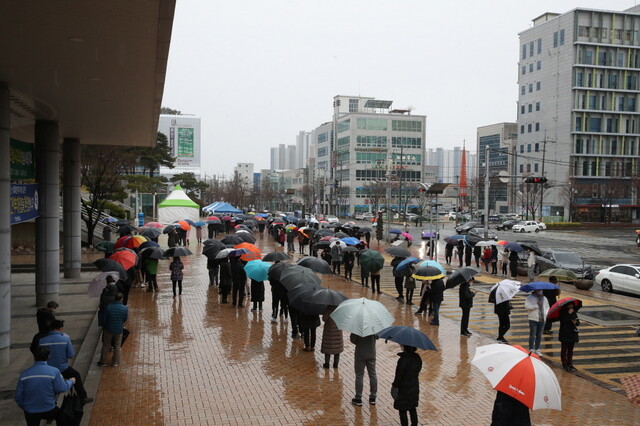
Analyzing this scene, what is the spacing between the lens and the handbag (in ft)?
22.3

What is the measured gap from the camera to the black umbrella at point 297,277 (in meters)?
11.8

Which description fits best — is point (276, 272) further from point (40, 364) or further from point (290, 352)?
point (40, 364)

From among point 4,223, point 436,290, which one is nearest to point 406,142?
point 436,290

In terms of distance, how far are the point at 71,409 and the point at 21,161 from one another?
30.0ft

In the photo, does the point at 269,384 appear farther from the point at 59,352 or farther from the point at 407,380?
the point at 59,352

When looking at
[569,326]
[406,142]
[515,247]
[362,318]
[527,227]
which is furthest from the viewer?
[406,142]

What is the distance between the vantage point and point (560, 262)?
25344 mm

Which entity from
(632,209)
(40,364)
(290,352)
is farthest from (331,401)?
(632,209)

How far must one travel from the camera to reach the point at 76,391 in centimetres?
764

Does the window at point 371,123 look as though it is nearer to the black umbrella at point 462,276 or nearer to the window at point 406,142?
the window at point 406,142

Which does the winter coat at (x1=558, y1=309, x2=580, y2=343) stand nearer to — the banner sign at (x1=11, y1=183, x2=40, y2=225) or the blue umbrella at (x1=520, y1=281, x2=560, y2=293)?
the blue umbrella at (x1=520, y1=281, x2=560, y2=293)

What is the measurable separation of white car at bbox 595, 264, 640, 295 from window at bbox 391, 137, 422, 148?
72.1 meters

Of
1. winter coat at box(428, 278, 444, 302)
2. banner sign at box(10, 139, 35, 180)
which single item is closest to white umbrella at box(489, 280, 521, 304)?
winter coat at box(428, 278, 444, 302)

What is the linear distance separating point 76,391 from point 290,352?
522 cm
